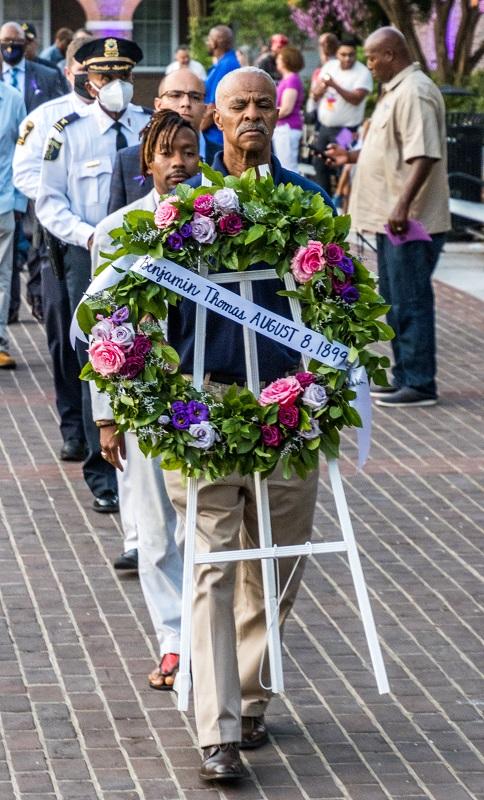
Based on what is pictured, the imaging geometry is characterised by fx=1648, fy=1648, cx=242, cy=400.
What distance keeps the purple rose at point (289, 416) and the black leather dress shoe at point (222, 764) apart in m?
0.96

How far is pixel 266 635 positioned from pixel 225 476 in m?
0.57

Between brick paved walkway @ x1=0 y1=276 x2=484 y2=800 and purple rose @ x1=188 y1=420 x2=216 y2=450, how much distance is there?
1.01 meters

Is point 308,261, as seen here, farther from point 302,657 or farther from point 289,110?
point 289,110

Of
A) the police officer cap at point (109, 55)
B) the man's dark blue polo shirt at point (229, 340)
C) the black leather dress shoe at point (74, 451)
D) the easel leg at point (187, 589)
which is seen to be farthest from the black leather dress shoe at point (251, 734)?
the black leather dress shoe at point (74, 451)

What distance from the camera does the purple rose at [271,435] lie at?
4814 mm

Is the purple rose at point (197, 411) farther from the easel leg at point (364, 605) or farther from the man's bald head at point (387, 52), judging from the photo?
the man's bald head at point (387, 52)

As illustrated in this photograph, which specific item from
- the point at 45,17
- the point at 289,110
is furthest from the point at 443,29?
the point at 45,17

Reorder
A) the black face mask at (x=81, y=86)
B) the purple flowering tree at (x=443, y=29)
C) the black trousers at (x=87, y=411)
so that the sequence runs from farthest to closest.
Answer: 1. the purple flowering tree at (x=443, y=29)
2. the black face mask at (x=81, y=86)
3. the black trousers at (x=87, y=411)

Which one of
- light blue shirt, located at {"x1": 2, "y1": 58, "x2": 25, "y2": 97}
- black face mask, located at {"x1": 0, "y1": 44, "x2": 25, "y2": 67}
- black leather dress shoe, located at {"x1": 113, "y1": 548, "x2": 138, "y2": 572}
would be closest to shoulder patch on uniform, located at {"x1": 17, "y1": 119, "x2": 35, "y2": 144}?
black leather dress shoe, located at {"x1": 113, "y1": 548, "x2": 138, "y2": 572}

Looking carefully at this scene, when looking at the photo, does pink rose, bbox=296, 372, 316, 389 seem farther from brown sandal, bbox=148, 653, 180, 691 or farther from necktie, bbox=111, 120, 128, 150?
necktie, bbox=111, 120, 128, 150

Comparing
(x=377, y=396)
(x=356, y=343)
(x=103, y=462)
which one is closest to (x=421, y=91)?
(x=377, y=396)

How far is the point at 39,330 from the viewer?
12.7 metres

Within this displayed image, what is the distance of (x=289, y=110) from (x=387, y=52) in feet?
27.8

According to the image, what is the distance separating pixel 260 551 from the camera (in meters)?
4.86
